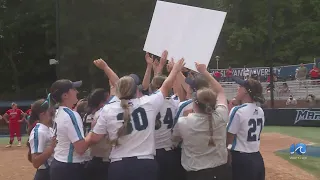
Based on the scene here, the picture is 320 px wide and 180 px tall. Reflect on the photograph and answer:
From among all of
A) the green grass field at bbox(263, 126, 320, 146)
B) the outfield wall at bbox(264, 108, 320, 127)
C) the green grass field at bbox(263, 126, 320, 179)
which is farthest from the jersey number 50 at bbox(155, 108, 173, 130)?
the outfield wall at bbox(264, 108, 320, 127)

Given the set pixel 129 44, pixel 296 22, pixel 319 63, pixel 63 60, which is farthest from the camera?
pixel 296 22

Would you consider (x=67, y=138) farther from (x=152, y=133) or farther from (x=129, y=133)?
(x=152, y=133)

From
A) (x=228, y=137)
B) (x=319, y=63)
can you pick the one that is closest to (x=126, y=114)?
(x=228, y=137)

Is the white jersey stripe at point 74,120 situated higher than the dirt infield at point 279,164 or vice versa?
the white jersey stripe at point 74,120

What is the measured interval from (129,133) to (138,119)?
0.51ft

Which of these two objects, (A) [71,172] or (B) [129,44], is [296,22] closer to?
(B) [129,44]

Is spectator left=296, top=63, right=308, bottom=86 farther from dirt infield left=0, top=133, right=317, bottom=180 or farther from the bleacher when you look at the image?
dirt infield left=0, top=133, right=317, bottom=180

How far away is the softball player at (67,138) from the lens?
4.53 metres

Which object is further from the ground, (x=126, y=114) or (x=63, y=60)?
(x=63, y=60)

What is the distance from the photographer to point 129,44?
35.3 meters

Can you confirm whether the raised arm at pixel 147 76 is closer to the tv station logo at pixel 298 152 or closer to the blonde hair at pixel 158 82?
the blonde hair at pixel 158 82

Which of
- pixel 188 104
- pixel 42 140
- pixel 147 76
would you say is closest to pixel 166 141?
pixel 188 104

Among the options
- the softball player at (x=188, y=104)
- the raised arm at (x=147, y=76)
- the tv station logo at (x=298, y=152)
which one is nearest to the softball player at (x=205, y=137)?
the softball player at (x=188, y=104)

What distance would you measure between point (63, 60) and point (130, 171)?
28.7m
